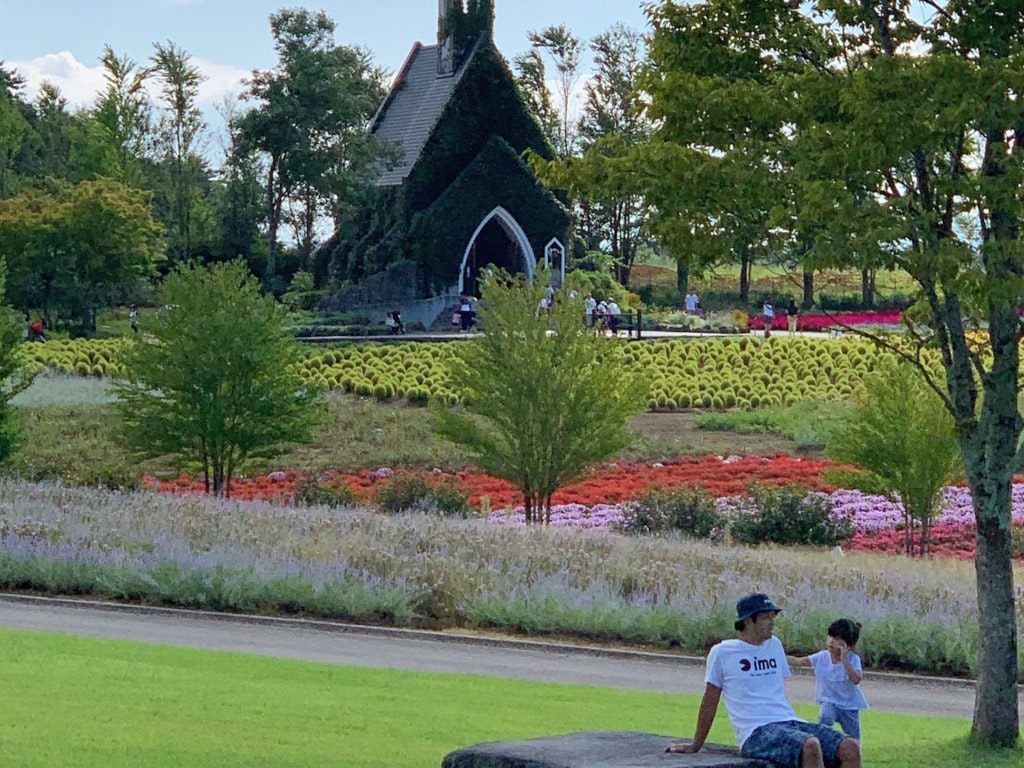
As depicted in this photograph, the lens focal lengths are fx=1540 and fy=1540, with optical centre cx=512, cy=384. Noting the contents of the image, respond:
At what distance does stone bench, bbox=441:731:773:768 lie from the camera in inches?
282

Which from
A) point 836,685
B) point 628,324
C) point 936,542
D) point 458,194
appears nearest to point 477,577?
point 836,685

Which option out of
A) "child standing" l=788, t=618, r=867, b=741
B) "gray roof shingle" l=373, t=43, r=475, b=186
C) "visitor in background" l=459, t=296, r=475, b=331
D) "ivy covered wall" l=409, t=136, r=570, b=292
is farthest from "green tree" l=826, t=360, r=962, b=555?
"gray roof shingle" l=373, t=43, r=475, b=186

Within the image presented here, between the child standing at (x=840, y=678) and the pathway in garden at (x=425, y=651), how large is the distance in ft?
16.9

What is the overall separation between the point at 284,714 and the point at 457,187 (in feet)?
162

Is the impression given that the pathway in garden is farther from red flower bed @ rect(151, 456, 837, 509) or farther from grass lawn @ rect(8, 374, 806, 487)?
grass lawn @ rect(8, 374, 806, 487)

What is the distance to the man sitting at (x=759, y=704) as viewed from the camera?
7535 mm

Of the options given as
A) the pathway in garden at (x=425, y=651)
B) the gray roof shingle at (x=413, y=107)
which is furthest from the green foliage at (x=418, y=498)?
the gray roof shingle at (x=413, y=107)

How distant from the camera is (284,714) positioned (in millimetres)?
10727

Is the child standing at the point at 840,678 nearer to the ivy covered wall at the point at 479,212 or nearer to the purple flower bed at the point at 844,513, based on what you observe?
the purple flower bed at the point at 844,513

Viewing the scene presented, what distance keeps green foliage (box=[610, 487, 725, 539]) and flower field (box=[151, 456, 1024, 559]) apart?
0.85 ft

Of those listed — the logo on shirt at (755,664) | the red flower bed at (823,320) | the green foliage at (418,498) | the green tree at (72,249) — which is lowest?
the logo on shirt at (755,664)

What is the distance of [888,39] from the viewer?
11.0 metres

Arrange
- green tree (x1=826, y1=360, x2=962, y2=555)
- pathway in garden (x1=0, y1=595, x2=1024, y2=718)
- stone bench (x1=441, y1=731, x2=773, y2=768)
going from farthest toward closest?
green tree (x1=826, y1=360, x2=962, y2=555) → pathway in garden (x1=0, y1=595, x2=1024, y2=718) → stone bench (x1=441, y1=731, x2=773, y2=768)

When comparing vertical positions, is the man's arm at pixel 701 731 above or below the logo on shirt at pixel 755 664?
below
